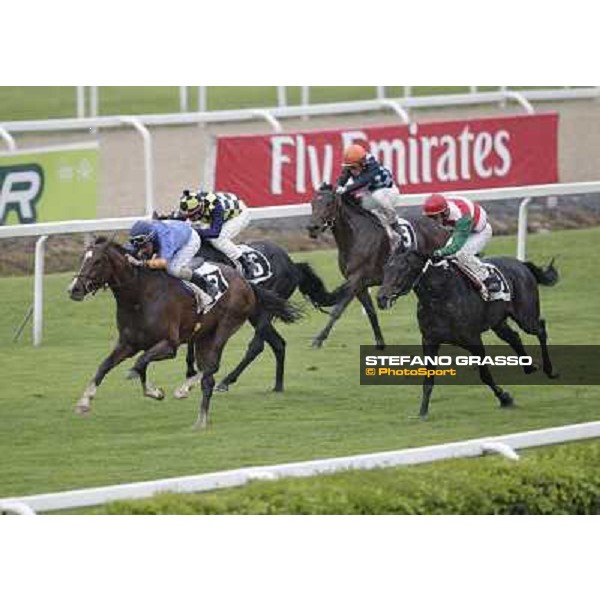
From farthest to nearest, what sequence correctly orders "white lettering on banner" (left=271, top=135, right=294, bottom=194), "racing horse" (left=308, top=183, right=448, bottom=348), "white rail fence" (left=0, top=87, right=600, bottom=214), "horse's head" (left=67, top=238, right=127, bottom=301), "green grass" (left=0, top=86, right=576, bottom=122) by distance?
"green grass" (left=0, top=86, right=576, bottom=122) → "white rail fence" (left=0, top=87, right=600, bottom=214) → "white lettering on banner" (left=271, top=135, right=294, bottom=194) → "racing horse" (left=308, top=183, right=448, bottom=348) → "horse's head" (left=67, top=238, right=127, bottom=301)

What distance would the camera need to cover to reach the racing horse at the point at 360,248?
631 inches

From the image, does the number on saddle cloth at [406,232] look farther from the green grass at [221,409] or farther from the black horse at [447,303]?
the black horse at [447,303]

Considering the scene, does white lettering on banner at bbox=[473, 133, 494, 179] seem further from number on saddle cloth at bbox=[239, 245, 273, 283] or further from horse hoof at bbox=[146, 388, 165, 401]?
horse hoof at bbox=[146, 388, 165, 401]

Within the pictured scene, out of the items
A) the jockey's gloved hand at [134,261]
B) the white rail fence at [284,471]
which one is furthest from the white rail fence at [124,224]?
the white rail fence at [284,471]

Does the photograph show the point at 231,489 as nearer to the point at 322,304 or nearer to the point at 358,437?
the point at 358,437

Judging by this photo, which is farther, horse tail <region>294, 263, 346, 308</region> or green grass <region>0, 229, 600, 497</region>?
horse tail <region>294, 263, 346, 308</region>

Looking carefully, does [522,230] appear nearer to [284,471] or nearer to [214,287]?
[214,287]

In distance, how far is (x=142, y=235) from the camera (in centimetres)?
1367

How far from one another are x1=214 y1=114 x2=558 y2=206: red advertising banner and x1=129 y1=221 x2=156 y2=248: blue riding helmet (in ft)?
13.2

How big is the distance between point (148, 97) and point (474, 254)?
12643 millimetres

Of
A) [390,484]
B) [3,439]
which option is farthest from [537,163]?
[390,484]

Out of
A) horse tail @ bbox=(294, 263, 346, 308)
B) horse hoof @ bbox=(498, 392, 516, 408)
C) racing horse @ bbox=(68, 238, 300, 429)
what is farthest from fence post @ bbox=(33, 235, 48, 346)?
horse hoof @ bbox=(498, 392, 516, 408)

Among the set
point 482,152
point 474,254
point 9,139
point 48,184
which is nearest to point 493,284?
point 474,254

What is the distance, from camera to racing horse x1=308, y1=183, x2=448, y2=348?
1602 centimetres
